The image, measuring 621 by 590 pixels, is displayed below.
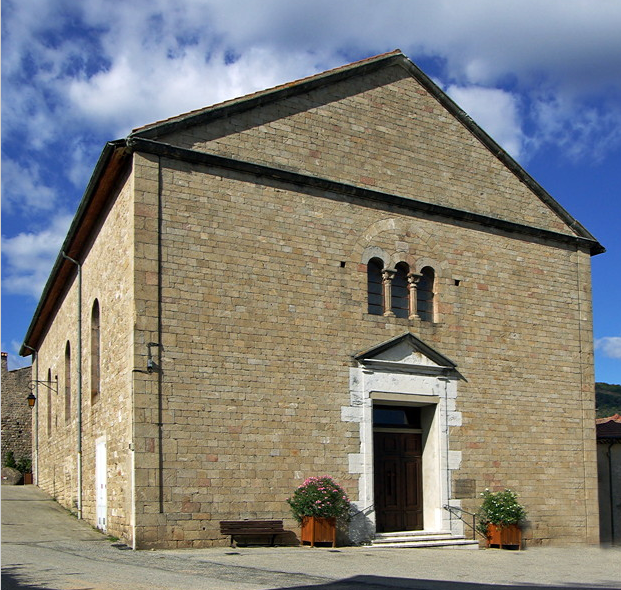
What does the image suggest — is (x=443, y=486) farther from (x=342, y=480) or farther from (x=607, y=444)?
(x=607, y=444)

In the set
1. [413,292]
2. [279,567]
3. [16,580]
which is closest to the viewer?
[16,580]

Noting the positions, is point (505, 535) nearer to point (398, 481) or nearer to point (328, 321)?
point (398, 481)

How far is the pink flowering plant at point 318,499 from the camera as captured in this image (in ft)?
46.7

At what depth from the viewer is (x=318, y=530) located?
565 inches

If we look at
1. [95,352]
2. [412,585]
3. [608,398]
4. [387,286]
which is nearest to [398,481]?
[387,286]

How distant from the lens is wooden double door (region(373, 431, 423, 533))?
54.2 feet

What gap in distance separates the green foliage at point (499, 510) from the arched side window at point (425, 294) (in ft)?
13.3

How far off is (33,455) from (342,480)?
723 inches

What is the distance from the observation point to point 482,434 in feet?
57.0

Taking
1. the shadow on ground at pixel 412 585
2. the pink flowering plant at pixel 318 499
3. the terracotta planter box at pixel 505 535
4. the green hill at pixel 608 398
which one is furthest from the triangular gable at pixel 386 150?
the green hill at pixel 608 398

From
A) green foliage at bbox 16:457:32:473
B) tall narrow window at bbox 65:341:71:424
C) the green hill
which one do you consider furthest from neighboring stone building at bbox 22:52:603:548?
the green hill

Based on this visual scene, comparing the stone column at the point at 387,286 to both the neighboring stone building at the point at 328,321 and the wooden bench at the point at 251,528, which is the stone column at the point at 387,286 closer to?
the neighboring stone building at the point at 328,321

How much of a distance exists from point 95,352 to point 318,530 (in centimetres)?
703

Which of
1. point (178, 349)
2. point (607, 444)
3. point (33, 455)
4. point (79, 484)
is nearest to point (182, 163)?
point (178, 349)
